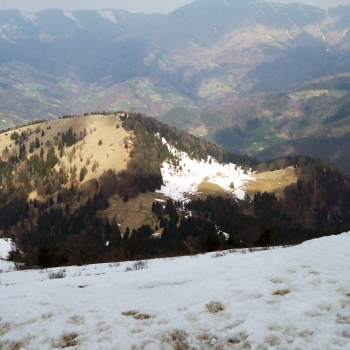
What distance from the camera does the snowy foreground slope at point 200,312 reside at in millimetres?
9055

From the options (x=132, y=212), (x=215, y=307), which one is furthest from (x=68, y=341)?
(x=132, y=212)

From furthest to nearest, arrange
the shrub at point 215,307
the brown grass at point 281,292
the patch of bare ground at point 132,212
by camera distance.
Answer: the patch of bare ground at point 132,212, the brown grass at point 281,292, the shrub at point 215,307

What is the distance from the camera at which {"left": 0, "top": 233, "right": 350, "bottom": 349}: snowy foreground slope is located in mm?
9055

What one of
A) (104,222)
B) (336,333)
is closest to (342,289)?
(336,333)

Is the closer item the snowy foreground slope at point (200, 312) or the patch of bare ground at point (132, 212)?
the snowy foreground slope at point (200, 312)

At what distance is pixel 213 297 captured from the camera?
1191 cm

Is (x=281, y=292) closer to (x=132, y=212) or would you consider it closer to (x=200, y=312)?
(x=200, y=312)

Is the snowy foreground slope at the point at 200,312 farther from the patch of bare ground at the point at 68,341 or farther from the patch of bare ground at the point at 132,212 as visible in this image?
the patch of bare ground at the point at 132,212

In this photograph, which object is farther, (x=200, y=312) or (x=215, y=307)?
(x=215, y=307)

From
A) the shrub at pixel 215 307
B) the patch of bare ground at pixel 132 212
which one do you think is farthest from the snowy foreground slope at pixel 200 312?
the patch of bare ground at pixel 132 212

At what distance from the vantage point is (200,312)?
10.7 meters

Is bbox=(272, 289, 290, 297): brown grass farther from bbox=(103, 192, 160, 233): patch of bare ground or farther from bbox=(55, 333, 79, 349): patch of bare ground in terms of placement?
bbox=(103, 192, 160, 233): patch of bare ground

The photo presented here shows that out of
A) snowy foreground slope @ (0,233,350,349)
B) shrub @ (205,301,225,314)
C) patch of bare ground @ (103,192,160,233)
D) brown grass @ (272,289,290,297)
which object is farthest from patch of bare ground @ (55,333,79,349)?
patch of bare ground @ (103,192,160,233)

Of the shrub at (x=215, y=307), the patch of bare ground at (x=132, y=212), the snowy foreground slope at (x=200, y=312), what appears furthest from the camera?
the patch of bare ground at (x=132, y=212)
